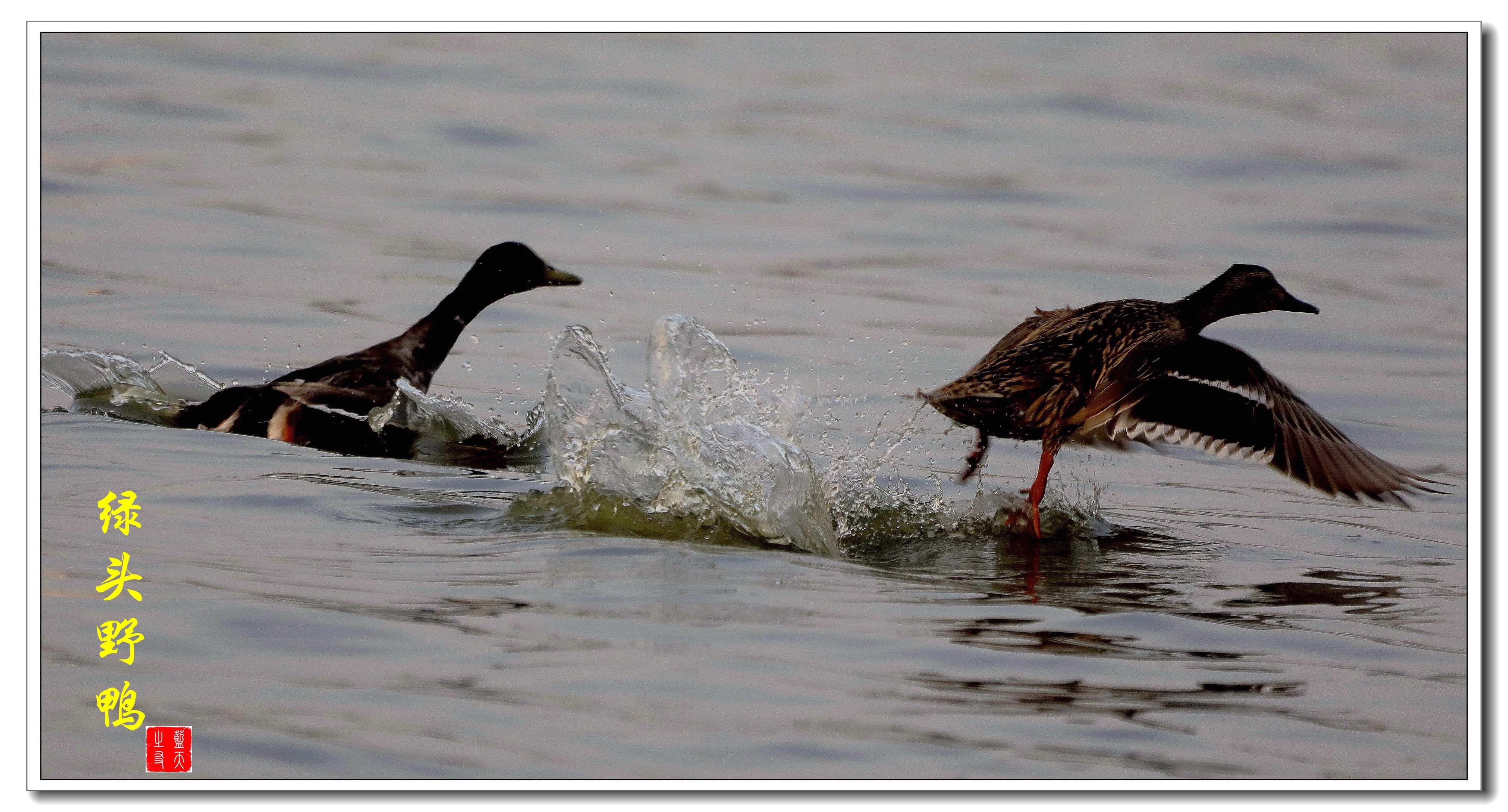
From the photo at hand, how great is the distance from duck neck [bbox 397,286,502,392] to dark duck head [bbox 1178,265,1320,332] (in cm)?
319

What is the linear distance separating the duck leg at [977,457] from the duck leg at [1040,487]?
0.24 meters

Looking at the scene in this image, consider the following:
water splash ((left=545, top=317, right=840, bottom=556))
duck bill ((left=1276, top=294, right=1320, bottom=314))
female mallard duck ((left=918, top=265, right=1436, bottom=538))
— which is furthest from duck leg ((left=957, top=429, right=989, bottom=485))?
duck bill ((left=1276, top=294, right=1320, bottom=314))

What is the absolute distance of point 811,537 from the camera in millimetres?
5258

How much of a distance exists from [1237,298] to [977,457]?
137cm

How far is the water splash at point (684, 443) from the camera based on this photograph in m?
5.29

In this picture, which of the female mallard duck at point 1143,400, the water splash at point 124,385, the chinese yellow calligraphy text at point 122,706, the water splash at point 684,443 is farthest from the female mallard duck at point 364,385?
the chinese yellow calligraphy text at point 122,706

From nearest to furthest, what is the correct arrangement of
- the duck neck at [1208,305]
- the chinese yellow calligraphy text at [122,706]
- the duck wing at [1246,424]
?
the chinese yellow calligraphy text at [122,706] < the duck wing at [1246,424] < the duck neck at [1208,305]

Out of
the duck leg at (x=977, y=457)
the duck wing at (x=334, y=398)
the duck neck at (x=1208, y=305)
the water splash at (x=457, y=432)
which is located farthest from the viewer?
the duck wing at (x=334, y=398)

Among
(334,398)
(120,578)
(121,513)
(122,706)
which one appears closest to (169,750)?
(122,706)

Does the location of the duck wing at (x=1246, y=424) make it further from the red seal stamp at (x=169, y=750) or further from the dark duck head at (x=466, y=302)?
the red seal stamp at (x=169, y=750)

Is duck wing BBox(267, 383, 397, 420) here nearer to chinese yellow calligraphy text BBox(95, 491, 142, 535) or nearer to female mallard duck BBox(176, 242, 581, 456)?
female mallard duck BBox(176, 242, 581, 456)

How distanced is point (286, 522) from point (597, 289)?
4.89 m
